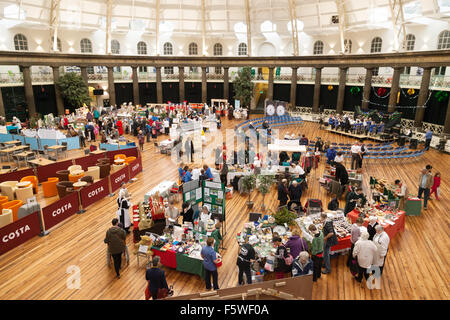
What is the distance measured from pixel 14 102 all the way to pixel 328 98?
29870mm

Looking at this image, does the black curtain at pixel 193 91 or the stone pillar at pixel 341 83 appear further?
the black curtain at pixel 193 91

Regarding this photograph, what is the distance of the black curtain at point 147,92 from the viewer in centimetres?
3559

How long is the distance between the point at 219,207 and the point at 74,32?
28.8m

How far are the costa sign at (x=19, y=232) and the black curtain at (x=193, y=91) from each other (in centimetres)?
2973

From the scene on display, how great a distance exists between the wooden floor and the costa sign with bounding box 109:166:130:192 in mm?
1493

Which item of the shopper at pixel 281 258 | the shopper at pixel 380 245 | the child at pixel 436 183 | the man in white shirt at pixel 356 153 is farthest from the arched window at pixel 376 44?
the shopper at pixel 281 258

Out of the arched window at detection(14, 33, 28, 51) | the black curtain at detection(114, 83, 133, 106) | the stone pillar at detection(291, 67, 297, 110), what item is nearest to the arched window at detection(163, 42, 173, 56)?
the black curtain at detection(114, 83, 133, 106)

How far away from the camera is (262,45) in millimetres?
35969

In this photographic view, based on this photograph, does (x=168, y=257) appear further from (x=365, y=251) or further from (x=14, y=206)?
(x=14, y=206)

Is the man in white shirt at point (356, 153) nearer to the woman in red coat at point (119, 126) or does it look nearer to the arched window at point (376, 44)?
the woman in red coat at point (119, 126)

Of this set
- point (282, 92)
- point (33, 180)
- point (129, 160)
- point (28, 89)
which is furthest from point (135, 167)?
point (282, 92)

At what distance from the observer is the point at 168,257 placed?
7812mm

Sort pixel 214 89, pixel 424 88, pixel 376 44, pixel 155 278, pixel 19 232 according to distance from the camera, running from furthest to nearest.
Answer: pixel 214 89 → pixel 376 44 → pixel 424 88 → pixel 19 232 → pixel 155 278
